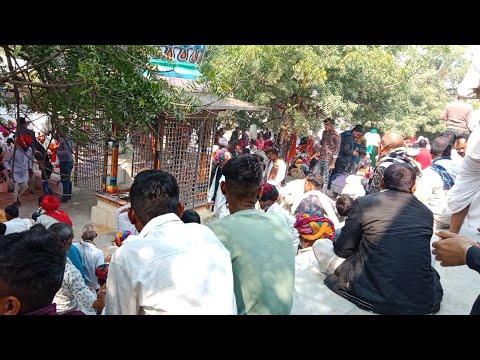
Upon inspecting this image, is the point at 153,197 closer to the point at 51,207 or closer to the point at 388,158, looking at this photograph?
the point at 388,158

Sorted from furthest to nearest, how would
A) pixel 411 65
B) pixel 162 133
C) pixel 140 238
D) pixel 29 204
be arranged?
pixel 411 65
pixel 29 204
pixel 162 133
pixel 140 238

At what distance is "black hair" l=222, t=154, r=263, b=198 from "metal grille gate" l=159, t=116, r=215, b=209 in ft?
17.7

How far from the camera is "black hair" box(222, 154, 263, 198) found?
8.07 feet

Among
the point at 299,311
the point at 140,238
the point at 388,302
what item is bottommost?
the point at 299,311

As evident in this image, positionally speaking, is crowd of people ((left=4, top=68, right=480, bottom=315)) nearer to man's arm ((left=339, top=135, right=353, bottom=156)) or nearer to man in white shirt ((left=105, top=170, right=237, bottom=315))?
man in white shirt ((left=105, top=170, right=237, bottom=315))

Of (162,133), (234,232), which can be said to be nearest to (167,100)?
(234,232)

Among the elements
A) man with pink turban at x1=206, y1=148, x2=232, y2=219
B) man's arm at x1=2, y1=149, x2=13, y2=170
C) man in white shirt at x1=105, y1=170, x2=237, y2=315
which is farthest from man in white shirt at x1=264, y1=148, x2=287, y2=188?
man in white shirt at x1=105, y1=170, x2=237, y2=315

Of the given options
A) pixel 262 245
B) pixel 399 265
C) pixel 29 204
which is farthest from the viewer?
pixel 29 204

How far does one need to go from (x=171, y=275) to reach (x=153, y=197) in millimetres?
485

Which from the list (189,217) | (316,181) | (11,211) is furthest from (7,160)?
(316,181)

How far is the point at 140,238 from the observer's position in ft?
5.86

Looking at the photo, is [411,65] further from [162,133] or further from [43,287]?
[43,287]

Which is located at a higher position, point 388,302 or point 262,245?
point 262,245
